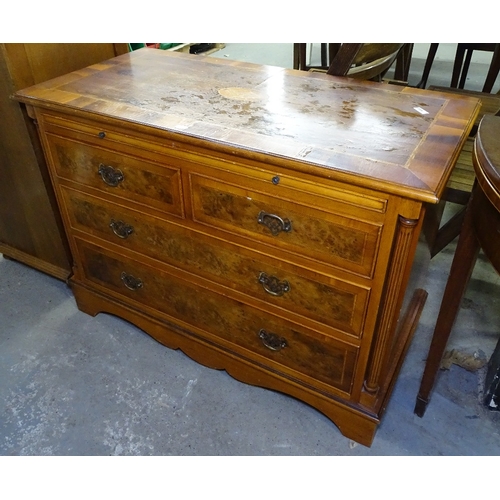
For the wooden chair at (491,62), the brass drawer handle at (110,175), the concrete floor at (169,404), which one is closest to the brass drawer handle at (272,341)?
the concrete floor at (169,404)

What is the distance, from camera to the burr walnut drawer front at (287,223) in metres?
0.97

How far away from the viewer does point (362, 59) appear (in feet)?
5.33

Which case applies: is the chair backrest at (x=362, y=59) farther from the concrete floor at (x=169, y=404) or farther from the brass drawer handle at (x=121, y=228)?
the concrete floor at (x=169, y=404)

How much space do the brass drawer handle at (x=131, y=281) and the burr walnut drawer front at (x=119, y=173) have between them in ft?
0.97

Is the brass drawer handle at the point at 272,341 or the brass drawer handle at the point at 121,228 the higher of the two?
the brass drawer handle at the point at 121,228

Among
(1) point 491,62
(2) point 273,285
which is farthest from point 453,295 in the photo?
(1) point 491,62

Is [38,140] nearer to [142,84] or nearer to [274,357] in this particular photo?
[142,84]

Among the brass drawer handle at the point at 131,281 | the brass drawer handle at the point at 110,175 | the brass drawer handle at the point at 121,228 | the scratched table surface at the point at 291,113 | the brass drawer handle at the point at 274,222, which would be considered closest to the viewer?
the scratched table surface at the point at 291,113

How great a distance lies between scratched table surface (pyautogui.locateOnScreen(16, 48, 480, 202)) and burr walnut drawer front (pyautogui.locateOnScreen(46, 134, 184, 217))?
11cm

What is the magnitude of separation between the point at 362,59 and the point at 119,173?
961 millimetres

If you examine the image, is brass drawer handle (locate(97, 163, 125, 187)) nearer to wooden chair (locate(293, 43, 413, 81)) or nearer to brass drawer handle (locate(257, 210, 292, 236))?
brass drawer handle (locate(257, 210, 292, 236))

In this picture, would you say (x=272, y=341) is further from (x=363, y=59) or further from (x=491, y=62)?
(x=491, y=62)

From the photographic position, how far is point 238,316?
1.30 m

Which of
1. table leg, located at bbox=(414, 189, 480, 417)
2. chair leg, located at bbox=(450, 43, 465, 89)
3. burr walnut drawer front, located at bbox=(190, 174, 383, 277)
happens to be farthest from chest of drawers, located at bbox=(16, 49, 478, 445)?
chair leg, located at bbox=(450, 43, 465, 89)
